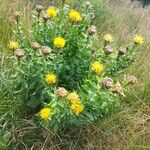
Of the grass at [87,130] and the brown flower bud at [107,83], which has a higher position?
the brown flower bud at [107,83]

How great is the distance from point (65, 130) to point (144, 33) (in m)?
2.61

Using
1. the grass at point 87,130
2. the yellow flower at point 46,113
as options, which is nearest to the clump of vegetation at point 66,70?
the yellow flower at point 46,113

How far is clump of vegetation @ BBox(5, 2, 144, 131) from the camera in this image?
316 cm

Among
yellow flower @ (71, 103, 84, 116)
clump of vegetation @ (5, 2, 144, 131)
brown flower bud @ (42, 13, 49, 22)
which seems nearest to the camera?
yellow flower @ (71, 103, 84, 116)

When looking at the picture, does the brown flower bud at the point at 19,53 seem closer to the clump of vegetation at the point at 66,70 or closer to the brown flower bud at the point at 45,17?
the clump of vegetation at the point at 66,70

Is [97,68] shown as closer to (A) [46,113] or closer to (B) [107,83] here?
(B) [107,83]

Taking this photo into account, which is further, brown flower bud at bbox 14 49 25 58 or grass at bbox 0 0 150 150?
grass at bbox 0 0 150 150

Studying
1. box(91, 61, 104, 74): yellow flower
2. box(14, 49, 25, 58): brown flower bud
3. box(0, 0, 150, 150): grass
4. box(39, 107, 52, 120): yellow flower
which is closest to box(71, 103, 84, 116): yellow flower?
box(39, 107, 52, 120): yellow flower

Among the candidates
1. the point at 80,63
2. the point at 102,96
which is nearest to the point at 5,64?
the point at 80,63

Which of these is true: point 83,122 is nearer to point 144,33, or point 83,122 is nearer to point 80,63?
point 80,63

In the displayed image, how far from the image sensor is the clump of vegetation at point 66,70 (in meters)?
3.16

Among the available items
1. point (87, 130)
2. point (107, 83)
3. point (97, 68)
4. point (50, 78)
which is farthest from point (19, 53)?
point (87, 130)

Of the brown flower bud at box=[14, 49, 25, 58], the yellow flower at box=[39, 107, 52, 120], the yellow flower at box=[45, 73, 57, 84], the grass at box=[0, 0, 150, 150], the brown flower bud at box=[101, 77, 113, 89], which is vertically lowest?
the grass at box=[0, 0, 150, 150]

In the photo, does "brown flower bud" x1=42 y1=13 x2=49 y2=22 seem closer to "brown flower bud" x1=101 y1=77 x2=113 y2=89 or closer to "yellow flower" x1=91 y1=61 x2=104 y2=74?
"yellow flower" x1=91 y1=61 x2=104 y2=74
